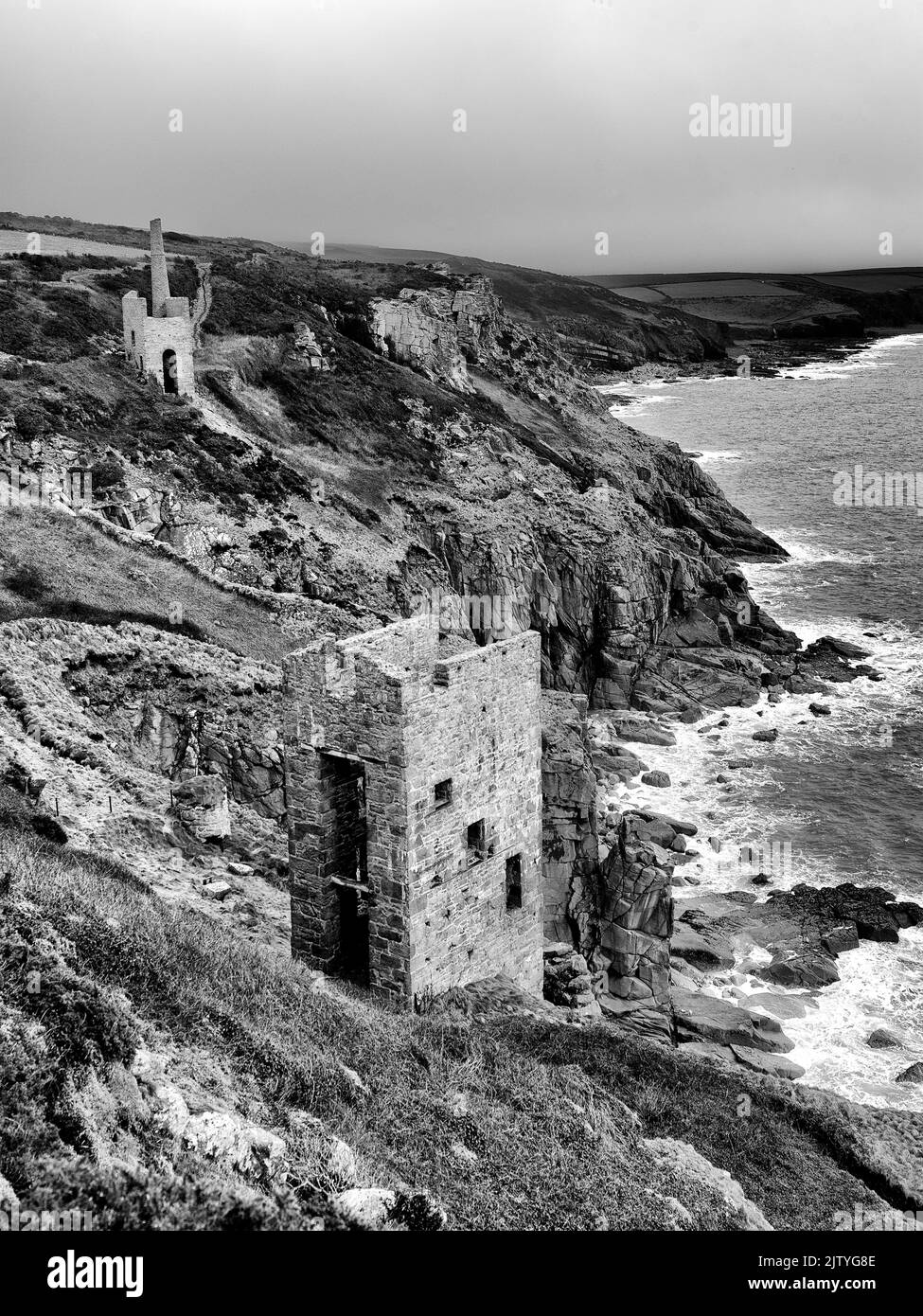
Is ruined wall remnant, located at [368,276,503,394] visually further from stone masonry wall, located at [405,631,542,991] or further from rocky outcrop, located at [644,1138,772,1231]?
rocky outcrop, located at [644,1138,772,1231]

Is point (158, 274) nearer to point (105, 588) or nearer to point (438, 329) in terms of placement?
point (438, 329)

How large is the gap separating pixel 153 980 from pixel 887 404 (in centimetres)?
14185

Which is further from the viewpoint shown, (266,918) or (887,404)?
(887,404)

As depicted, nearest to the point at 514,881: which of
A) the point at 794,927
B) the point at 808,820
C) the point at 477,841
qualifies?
the point at 477,841

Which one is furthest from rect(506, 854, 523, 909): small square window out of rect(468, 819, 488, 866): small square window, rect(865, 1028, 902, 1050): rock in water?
rect(865, 1028, 902, 1050): rock in water

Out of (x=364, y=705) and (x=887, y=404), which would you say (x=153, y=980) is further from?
(x=887, y=404)

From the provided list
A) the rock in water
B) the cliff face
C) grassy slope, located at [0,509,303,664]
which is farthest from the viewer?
the cliff face

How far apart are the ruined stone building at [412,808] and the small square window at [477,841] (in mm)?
22

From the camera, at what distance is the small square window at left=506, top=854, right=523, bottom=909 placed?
19.7m

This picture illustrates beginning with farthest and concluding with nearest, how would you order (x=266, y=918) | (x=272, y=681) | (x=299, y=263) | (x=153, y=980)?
(x=299, y=263), (x=272, y=681), (x=266, y=918), (x=153, y=980)

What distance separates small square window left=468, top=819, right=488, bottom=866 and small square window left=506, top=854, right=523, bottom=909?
3.23ft

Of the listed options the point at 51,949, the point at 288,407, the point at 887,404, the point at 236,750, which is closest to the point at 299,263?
the point at 288,407
